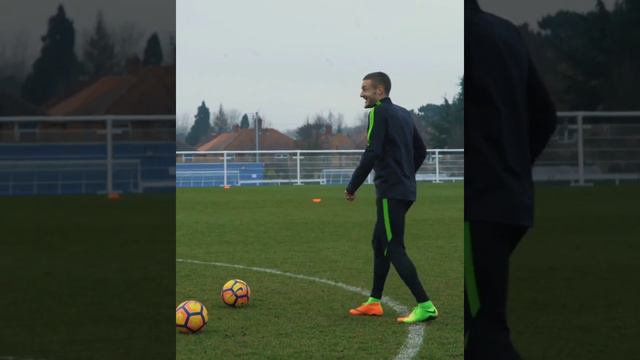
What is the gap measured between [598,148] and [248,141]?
22849mm

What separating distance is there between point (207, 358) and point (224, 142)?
130ft

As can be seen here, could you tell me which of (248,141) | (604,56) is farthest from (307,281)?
(248,141)

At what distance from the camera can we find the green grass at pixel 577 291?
5.01m

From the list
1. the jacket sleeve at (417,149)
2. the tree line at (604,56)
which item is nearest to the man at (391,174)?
the jacket sleeve at (417,149)

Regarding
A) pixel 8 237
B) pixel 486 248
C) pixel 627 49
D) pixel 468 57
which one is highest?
pixel 627 49

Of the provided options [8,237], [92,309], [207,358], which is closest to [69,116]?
[8,237]

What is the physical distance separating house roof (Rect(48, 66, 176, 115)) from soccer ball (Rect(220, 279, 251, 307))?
17.0 m

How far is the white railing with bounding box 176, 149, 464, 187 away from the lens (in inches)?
1217

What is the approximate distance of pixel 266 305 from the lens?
6.36 metres

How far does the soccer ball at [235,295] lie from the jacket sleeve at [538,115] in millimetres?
3618

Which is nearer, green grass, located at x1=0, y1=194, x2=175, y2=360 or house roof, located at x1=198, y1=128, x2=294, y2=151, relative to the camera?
green grass, located at x1=0, y1=194, x2=175, y2=360

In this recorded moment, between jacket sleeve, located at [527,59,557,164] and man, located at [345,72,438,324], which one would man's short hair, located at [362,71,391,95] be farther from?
jacket sleeve, located at [527,59,557,164]

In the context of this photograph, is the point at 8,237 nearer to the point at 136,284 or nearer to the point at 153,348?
the point at 136,284

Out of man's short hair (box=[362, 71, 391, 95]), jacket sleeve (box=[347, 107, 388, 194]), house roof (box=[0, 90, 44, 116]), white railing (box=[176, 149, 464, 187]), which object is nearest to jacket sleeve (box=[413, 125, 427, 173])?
jacket sleeve (box=[347, 107, 388, 194])
